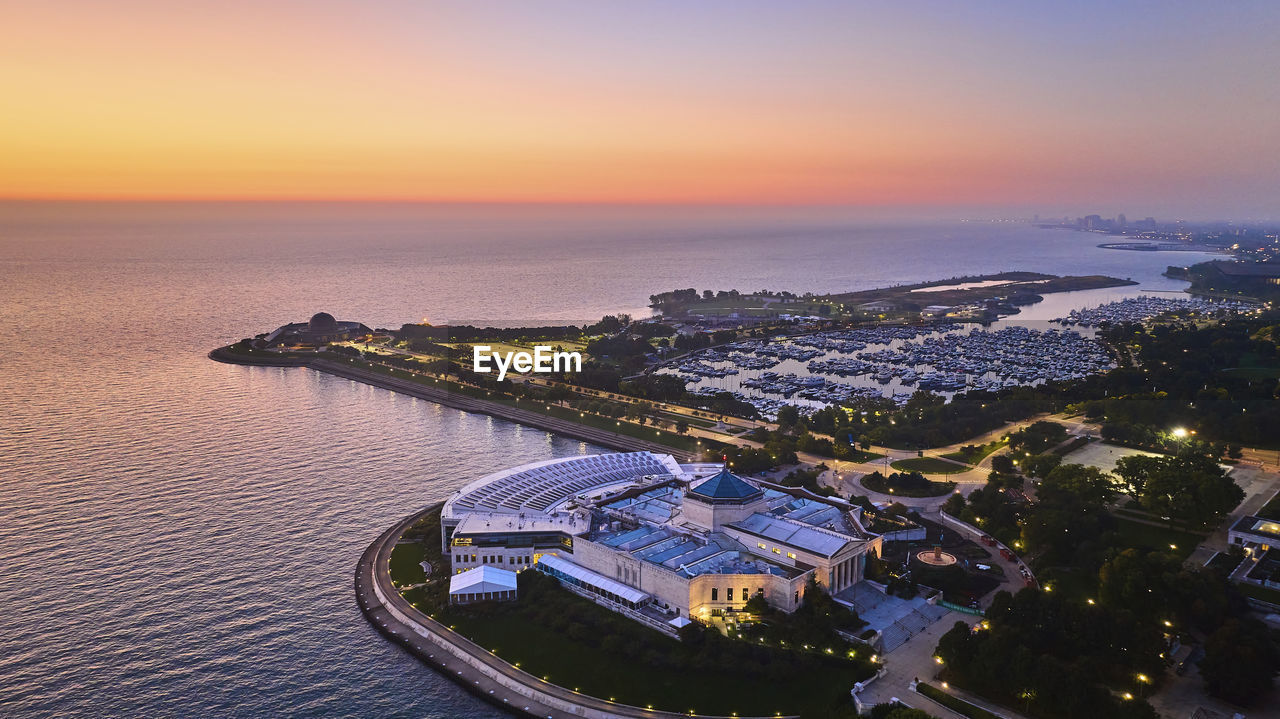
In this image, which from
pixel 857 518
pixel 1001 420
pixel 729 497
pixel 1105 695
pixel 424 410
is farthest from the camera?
pixel 424 410

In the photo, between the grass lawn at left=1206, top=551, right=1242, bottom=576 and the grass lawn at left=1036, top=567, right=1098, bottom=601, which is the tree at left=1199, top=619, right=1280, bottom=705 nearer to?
the grass lawn at left=1036, top=567, right=1098, bottom=601

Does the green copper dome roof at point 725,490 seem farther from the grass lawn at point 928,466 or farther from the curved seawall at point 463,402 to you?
the grass lawn at point 928,466

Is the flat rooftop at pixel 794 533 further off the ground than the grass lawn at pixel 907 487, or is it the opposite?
the flat rooftop at pixel 794 533

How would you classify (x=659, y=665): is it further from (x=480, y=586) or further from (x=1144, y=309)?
(x=1144, y=309)

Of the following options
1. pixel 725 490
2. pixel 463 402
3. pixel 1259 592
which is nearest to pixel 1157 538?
pixel 1259 592

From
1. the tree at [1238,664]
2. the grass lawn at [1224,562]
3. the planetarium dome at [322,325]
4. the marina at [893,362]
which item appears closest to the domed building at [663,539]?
the tree at [1238,664]

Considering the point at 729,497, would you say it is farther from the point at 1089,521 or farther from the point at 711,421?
the point at 711,421

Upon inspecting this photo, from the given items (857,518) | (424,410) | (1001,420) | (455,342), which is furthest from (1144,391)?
(455,342)
